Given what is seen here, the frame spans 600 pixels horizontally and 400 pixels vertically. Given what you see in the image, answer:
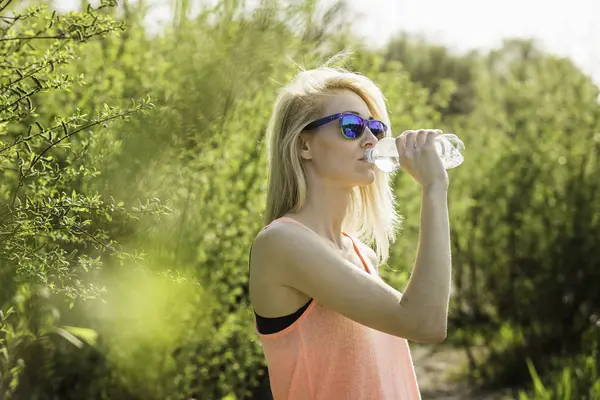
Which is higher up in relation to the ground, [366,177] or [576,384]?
[366,177]

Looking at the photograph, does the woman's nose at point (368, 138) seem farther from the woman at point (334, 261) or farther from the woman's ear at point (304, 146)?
the woman's ear at point (304, 146)

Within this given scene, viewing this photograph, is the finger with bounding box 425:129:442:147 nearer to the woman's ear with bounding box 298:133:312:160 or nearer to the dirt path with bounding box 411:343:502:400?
the woman's ear with bounding box 298:133:312:160

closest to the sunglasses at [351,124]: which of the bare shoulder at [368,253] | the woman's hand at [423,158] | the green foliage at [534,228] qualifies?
the woman's hand at [423,158]

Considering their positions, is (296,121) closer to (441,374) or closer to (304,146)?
(304,146)

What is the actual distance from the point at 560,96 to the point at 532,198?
95cm

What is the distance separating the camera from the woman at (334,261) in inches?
72.8

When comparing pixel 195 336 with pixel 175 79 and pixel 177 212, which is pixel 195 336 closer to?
pixel 177 212

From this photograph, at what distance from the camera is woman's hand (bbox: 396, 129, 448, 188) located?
192cm

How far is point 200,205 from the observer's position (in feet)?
14.1

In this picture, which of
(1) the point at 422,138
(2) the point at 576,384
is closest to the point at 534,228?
(2) the point at 576,384

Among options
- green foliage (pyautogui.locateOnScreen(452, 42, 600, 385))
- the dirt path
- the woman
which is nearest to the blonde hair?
the woman

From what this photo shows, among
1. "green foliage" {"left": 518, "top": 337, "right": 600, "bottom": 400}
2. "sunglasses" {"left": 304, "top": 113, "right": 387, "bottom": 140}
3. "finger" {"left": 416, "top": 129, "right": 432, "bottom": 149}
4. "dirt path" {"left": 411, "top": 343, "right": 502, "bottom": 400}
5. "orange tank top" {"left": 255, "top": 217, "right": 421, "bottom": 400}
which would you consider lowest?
"dirt path" {"left": 411, "top": 343, "right": 502, "bottom": 400}

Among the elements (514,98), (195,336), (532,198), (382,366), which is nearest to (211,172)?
(195,336)

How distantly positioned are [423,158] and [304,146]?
325 millimetres
